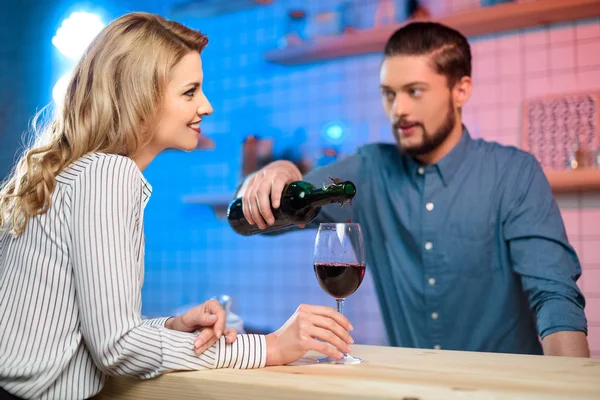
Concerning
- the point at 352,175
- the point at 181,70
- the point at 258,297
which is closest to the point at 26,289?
the point at 181,70

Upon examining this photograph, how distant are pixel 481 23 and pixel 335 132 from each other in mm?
943

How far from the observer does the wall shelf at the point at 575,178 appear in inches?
99.3

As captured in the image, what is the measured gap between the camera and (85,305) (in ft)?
3.24

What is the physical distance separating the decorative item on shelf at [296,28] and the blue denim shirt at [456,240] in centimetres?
145

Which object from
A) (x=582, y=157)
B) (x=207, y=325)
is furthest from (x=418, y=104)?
(x=207, y=325)

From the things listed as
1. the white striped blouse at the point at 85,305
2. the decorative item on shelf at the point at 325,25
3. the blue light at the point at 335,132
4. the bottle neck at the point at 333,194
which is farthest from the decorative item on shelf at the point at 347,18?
the white striped blouse at the point at 85,305

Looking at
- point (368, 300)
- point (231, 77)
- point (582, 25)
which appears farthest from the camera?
point (231, 77)

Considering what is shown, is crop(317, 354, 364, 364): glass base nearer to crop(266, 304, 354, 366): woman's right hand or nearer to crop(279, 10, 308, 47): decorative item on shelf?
crop(266, 304, 354, 366): woman's right hand

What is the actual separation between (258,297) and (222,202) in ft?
1.89

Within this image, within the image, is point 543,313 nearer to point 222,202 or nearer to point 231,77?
point 222,202

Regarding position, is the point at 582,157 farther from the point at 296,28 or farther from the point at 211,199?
the point at 211,199

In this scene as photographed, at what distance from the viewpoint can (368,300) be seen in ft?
10.7

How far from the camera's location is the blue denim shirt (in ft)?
6.21

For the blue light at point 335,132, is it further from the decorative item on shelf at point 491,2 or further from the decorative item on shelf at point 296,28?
the decorative item on shelf at point 491,2
